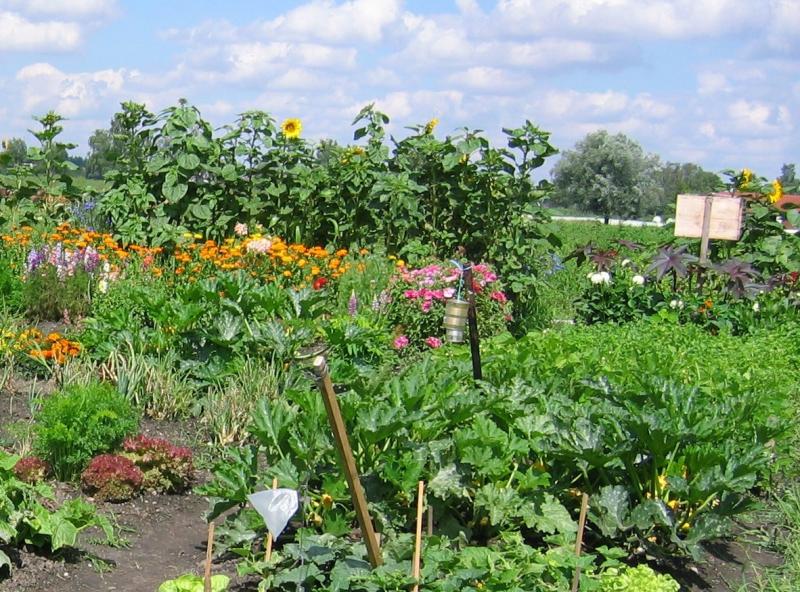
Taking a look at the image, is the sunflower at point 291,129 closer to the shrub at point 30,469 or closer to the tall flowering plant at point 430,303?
the tall flowering plant at point 430,303

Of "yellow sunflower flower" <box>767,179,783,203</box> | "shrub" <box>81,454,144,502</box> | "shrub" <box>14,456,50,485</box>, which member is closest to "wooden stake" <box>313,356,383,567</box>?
"shrub" <box>81,454,144,502</box>

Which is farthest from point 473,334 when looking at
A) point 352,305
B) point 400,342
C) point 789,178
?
point 789,178

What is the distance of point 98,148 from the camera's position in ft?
38.1

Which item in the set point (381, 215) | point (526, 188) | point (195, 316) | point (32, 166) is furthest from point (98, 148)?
point (195, 316)

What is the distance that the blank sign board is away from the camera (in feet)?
33.2

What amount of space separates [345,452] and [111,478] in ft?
6.19

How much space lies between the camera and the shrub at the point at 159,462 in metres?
4.91

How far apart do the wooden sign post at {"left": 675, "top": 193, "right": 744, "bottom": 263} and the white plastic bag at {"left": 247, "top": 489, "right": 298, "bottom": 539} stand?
25.0 feet

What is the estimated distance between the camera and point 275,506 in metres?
3.18

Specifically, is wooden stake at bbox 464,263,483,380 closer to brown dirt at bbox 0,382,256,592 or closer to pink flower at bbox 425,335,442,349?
brown dirt at bbox 0,382,256,592

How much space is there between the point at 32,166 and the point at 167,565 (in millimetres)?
7814

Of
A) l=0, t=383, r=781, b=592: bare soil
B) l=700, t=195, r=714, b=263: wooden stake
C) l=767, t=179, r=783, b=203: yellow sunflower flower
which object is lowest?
l=0, t=383, r=781, b=592: bare soil

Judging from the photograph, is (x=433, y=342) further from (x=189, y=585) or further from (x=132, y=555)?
(x=189, y=585)

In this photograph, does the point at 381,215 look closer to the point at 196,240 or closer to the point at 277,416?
the point at 196,240
